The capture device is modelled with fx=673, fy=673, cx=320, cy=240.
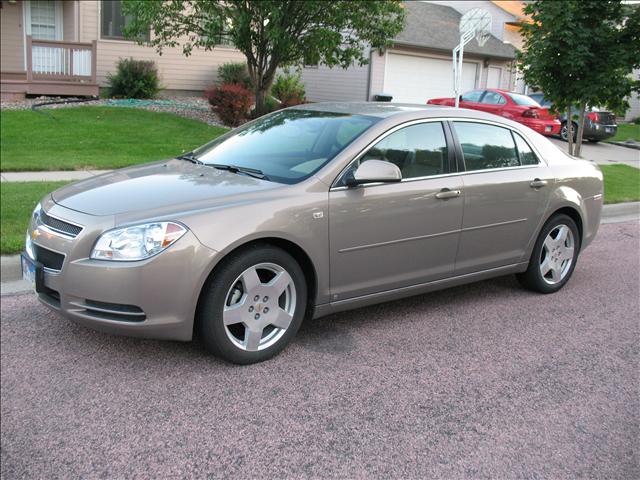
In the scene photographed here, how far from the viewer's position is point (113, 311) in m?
3.84

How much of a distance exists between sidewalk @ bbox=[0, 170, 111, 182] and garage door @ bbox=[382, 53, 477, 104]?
16663mm

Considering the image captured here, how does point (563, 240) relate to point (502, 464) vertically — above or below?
above

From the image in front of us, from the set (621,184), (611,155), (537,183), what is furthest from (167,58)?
(537,183)

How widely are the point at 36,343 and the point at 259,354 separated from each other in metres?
1.52

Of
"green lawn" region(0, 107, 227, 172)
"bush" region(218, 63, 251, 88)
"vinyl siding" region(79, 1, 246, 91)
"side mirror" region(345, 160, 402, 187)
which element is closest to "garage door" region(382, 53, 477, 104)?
"vinyl siding" region(79, 1, 246, 91)

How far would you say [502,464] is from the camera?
3.24m

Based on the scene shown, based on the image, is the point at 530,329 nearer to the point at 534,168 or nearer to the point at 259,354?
the point at 534,168

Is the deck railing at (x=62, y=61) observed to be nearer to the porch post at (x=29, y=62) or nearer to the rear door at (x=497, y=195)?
the porch post at (x=29, y=62)

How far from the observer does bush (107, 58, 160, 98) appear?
18656 millimetres

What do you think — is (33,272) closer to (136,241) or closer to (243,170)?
(136,241)

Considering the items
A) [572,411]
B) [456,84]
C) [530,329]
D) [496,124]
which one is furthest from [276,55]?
[572,411]

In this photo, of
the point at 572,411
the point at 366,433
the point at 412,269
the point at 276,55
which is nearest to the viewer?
the point at 366,433

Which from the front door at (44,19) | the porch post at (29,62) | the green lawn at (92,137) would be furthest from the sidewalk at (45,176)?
the front door at (44,19)

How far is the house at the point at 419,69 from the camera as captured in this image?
24.5 m
